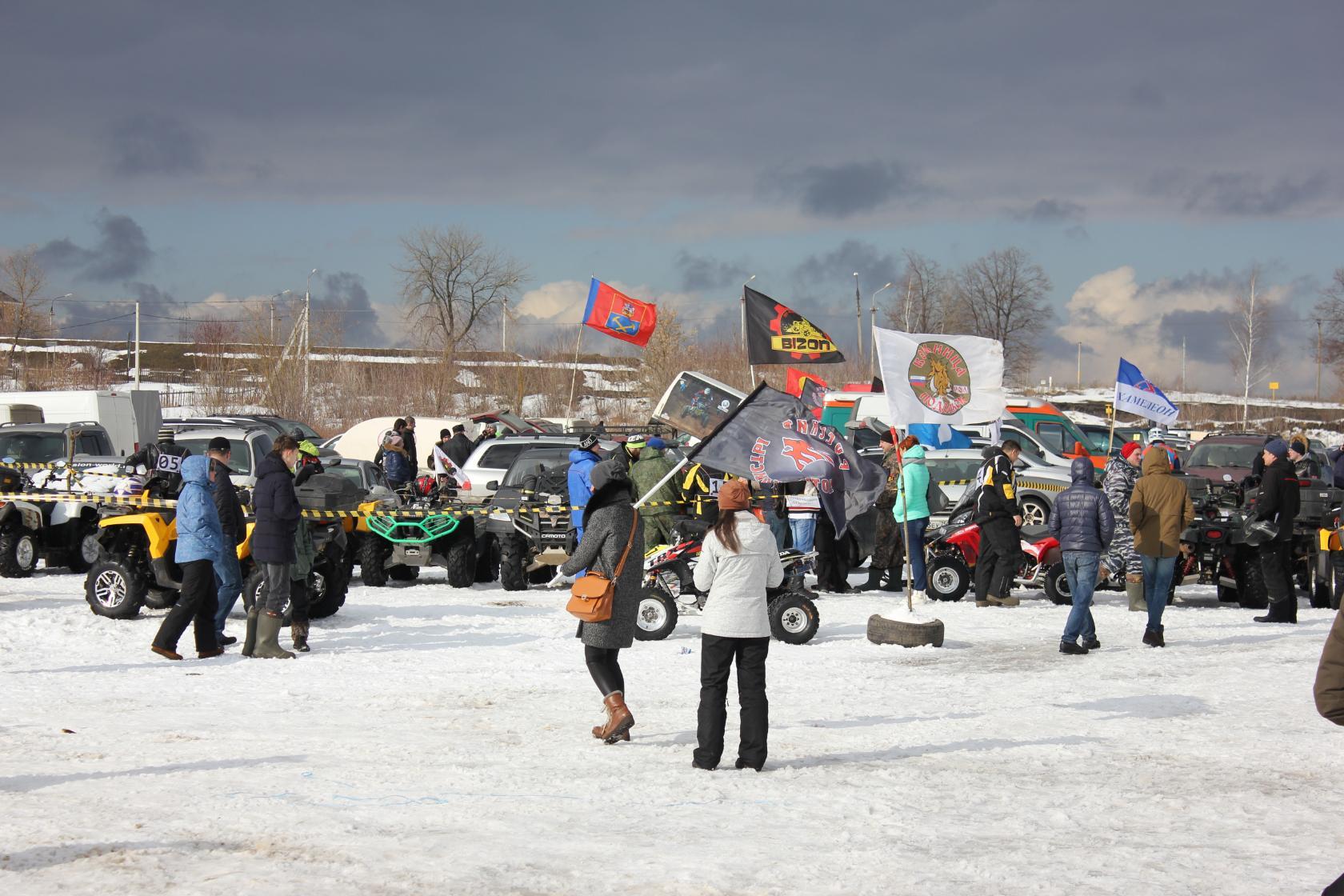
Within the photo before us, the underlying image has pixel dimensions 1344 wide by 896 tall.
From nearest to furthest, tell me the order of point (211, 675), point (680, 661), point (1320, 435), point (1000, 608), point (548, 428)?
point (211, 675), point (680, 661), point (1000, 608), point (548, 428), point (1320, 435)

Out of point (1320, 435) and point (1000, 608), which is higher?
point (1320, 435)

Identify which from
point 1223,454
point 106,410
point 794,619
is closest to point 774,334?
point 794,619

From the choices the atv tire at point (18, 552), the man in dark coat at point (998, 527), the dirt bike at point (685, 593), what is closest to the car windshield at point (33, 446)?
the atv tire at point (18, 552)

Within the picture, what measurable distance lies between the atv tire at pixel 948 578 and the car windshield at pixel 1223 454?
41.5ft

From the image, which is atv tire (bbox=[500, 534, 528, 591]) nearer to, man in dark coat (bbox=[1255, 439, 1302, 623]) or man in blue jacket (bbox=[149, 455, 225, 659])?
man in blue jacket (bbox=[149, 455, 225, 659])

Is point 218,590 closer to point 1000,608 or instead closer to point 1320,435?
point 1000,608

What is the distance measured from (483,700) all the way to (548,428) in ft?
107

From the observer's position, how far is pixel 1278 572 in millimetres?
15172

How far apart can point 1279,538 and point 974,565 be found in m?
3.46

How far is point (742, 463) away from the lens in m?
12.6

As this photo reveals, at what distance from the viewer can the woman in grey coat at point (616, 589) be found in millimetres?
8930

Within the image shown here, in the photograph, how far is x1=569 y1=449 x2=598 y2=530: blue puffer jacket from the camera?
49.9 feet

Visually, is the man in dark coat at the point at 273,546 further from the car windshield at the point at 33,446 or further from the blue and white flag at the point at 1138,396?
the blue and white flag at the point at 1138,396

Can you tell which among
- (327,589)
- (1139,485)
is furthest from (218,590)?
(1139,485)
